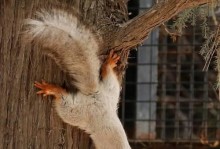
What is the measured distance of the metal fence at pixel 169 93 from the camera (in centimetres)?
723

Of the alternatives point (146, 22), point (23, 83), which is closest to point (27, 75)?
point (23, 83)

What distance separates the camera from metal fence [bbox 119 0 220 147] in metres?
7.23

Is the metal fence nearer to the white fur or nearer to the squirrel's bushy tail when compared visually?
the white fur

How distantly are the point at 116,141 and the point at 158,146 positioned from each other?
3705 millimetres

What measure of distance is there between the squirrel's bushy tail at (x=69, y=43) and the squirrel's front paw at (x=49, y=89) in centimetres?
8

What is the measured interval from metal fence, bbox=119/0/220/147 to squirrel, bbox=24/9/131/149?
366cm

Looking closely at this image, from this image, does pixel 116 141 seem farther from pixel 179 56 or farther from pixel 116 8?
pixel 179 56

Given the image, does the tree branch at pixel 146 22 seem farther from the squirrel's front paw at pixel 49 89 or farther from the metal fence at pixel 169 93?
the metal fence at pixel 169 93

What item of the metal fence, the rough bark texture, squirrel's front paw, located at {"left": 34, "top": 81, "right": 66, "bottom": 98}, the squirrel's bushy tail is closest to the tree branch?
the rough bark texture

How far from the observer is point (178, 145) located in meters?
7.41

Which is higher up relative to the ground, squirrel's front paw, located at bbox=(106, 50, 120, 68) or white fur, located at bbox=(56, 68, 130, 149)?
squirrel's front paw, located at bbox=(106, 50, 120, 68)

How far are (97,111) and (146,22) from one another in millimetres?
527

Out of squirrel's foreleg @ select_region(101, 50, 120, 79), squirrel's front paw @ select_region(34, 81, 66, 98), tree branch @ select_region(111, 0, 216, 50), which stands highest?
tree branch @ select_region(111, 0, 216, 50)

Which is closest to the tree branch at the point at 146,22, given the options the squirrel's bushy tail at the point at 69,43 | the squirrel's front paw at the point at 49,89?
the squirrel's bushy tail at the point at 69,43
